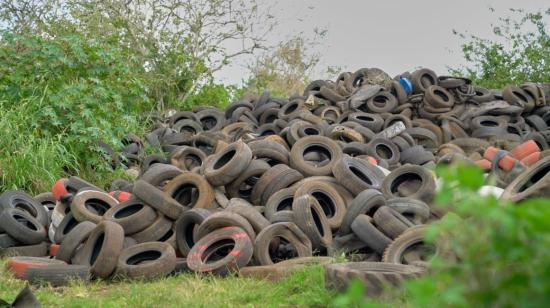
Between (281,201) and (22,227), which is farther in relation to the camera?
(281,201)

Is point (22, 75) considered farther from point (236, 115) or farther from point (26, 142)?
point (236, 115)

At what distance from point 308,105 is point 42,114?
5531 mm

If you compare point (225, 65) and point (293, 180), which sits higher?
point (225, 65)

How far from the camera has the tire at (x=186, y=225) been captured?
776 cm

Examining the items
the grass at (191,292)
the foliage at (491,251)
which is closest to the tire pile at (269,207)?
the grass at (191,292)

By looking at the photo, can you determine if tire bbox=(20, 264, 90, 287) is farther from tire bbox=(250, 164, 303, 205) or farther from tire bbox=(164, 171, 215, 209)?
tire bbox=(250, 164, 303, 205)

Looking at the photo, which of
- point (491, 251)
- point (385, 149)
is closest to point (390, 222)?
point (385, 149)

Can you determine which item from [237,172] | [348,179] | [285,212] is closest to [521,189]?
[348,179]

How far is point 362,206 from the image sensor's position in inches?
307

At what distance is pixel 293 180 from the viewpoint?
907cm

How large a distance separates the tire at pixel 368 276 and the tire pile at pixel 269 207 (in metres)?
0.01

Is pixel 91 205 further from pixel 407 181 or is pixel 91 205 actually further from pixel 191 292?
pixel 407 181

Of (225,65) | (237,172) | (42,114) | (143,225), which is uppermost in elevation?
(225,65)

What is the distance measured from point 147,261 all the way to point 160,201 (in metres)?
0.94
